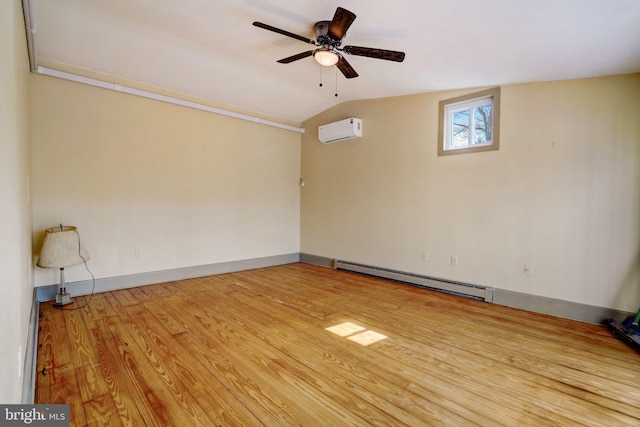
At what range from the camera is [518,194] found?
11.9 ft

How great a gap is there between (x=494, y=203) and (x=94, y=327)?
190 inches

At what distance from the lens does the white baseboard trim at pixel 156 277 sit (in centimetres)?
366

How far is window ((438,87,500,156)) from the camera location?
3.81 m

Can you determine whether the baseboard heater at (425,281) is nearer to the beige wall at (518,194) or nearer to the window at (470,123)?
the beige wall at (518,194)

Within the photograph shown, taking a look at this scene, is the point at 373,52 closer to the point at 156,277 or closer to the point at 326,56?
the point at 326,56

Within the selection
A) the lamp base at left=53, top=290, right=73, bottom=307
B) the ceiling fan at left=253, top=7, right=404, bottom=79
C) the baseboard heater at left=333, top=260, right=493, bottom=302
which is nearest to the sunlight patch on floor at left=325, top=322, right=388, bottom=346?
the baseboard heater at left=333, top=260, right=493, bottom=302

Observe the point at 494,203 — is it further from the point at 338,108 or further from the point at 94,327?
the point at 94,327

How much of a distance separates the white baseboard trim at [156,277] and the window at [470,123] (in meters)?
3.82

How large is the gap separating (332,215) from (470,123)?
286 centimetres

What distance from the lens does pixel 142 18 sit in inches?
118

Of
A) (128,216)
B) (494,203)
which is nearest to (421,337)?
(494,203)

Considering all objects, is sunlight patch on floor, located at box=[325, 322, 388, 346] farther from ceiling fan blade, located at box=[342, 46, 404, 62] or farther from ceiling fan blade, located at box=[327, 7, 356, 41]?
ceiling fan blade, located at box=[327, 7, 356, 41]

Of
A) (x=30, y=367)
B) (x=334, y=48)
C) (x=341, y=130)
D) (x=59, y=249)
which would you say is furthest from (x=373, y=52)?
(x=59, y=249)

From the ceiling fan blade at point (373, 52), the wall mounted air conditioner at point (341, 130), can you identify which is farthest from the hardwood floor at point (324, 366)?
the wall mounted air conditioner at point (341, 130)
